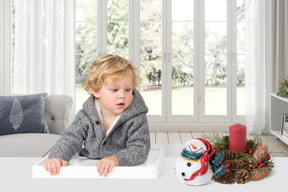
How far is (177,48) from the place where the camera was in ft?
17.8

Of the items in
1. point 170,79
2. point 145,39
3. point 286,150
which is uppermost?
point 145,39

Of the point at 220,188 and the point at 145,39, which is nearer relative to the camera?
the point at 220,188

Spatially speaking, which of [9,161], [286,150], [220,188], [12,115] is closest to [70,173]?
[9,161]

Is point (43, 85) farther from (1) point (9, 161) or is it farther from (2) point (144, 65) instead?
(1) point (9, 161)

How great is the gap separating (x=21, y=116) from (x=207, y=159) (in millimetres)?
2428

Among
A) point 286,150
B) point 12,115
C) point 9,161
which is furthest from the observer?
point 286,150

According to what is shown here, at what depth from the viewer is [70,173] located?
117 centimetres

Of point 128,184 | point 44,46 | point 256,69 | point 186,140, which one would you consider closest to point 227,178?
point 128,184

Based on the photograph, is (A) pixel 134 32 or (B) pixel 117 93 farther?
(A) pixel 134 32

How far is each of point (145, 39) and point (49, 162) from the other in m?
4.34

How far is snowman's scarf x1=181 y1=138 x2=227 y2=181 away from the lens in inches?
42.5

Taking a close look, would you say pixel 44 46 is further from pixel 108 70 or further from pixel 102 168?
pixel 102 168

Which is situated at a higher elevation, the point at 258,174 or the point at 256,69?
the point at 256,69

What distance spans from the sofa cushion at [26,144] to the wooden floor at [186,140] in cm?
194
